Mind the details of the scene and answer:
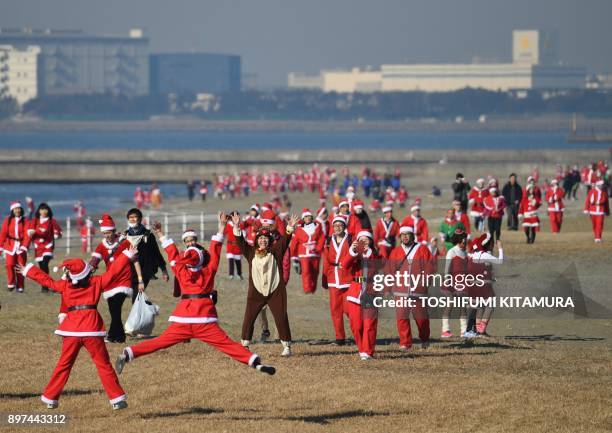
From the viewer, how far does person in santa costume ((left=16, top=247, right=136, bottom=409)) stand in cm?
1313

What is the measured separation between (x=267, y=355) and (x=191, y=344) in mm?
1725

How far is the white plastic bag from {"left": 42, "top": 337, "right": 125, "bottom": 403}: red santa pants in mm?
4456

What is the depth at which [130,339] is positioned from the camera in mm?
18297

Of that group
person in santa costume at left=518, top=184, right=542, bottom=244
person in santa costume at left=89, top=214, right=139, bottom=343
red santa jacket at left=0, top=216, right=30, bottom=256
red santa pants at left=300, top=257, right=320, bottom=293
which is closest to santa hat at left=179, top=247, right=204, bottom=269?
person in santa costume at left=89, top=214, right=139, bottom=343

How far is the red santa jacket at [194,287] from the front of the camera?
1348 cm

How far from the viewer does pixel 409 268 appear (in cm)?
1683

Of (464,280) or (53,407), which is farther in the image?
(464,280)

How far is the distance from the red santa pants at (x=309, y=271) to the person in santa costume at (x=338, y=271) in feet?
20.2

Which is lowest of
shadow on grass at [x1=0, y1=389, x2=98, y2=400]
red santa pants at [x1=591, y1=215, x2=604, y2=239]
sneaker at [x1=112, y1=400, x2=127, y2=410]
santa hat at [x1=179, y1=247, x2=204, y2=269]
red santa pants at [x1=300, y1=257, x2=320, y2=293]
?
shadow on grass at [x1=0, y1=389, x2=98, y2=400]

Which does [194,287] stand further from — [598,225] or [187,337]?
[598,225]

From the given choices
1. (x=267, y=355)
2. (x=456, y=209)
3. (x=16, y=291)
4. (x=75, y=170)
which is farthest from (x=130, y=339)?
(x=75, y=170)

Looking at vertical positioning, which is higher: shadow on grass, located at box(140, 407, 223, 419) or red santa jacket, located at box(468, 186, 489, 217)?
red santa jacket, located at box(468, 186, 489, 217)

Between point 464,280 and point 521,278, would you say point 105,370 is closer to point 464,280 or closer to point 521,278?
point 464,280

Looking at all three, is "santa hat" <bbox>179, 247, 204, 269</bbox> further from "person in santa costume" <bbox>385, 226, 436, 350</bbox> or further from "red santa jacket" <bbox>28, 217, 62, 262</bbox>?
"red santa jacket" <bbox>28, 217, 62, 262</bbox>
